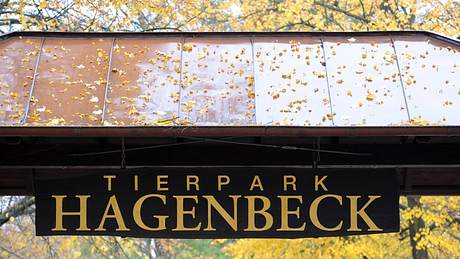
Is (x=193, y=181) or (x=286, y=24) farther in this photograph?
(x=286, y=24)

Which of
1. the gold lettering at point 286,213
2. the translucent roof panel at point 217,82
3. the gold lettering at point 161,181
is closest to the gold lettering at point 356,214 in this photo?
the gold lettering at point 286,213

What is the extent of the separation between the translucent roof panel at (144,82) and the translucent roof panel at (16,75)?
66cm

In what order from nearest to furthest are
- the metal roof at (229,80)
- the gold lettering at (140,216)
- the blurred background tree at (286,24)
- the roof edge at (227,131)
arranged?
the roof edge at (227,131) < the metal roof at (229,80) < the gold lettering at (140,216) < the blurred background tree at (286,24)

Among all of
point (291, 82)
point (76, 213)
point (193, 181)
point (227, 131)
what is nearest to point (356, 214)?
point (291, 82)

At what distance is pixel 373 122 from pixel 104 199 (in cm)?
227

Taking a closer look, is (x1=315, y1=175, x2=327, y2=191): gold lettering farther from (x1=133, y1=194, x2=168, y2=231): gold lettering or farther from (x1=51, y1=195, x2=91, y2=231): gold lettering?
(x1=51, y1=195, x2=91, y2=231): gold lettering

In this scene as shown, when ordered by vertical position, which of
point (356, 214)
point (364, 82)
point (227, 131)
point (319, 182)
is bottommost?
point (356, 214)

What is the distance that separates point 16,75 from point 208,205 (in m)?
1.89

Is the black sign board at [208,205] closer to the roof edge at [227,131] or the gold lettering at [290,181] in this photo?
the gold lettering at [290,181]

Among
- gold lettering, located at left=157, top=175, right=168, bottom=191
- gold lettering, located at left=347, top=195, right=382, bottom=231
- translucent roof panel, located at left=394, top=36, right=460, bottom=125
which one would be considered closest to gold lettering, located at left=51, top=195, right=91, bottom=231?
gold lettering, located at left=157, top=175, right=168, bottom=191

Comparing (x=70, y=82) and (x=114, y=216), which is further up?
(x=70, y=82)

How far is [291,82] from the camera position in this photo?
6141mm

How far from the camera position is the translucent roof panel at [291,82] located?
5.63 meters

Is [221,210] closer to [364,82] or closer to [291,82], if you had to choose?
[291,82]
